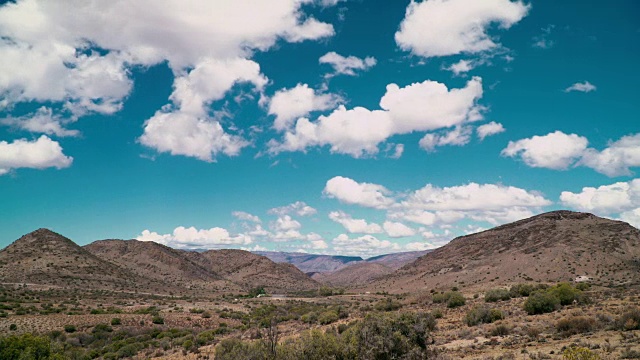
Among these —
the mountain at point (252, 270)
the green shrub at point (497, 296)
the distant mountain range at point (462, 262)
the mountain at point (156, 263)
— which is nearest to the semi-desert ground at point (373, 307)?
the green shrub at point (497, 296)

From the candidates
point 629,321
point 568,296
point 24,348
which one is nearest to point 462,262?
point 568,296

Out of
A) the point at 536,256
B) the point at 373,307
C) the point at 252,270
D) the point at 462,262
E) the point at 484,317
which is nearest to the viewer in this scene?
the point at 484,317

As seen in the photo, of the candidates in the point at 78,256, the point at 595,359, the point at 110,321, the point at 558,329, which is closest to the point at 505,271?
the point at 558,329

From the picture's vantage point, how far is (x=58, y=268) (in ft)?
301

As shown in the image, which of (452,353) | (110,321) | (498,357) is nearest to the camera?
(498,357)

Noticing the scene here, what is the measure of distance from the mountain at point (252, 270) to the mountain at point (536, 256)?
180 feet

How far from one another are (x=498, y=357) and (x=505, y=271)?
3265 inches

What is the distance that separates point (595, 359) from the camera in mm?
11164

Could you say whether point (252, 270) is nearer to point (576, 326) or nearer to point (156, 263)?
point (156, 263)

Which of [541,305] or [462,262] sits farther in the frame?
[462,262]

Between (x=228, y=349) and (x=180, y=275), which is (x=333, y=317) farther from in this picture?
(x=180, y=275)

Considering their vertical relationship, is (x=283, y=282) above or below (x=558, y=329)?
below

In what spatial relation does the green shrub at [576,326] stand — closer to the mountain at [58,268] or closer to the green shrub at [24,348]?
the green shrub at [24,348]

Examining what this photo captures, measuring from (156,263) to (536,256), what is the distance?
128m
